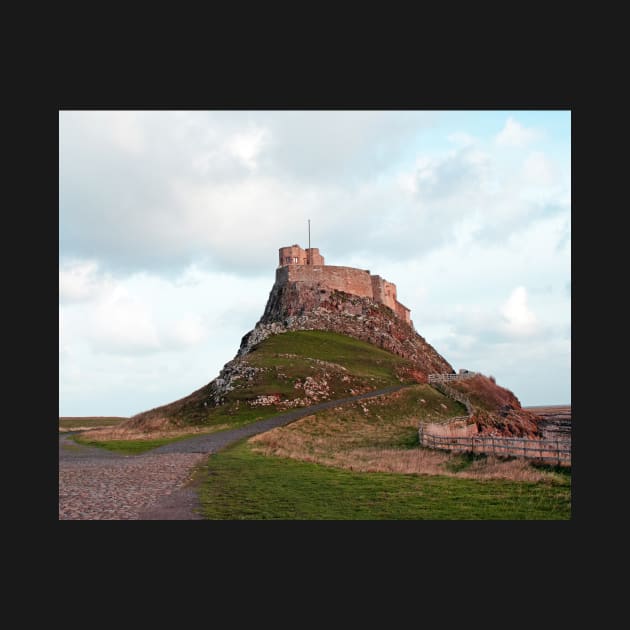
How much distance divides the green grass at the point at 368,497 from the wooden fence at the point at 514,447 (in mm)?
2325

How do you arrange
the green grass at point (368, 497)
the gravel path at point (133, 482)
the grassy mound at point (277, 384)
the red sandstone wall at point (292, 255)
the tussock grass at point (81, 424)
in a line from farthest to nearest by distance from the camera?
the red sandstone wall at point (292, 255) → the tussock grass at point (81, 424) → the grassy mound at point (277, 384) → the gravel path at point (133, 482) → the green grass at point (368, 497)

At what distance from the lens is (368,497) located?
18.2 metres

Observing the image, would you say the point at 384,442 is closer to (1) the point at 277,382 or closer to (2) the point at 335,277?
(1) the point at 277,382

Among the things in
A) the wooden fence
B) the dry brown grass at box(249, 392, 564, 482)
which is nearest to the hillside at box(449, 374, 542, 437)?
the dry brown grass at box(249, 392, 564, 482)

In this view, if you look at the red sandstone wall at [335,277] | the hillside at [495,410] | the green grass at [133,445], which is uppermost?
the red sandstone wall at [335,277]

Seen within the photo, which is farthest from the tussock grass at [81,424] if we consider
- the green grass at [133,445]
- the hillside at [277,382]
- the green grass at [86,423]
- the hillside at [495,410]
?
the hillside at [495,410]

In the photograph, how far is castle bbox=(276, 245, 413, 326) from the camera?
93.4m

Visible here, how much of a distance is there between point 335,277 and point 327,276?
4.96 ft

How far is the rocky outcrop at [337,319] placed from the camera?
276 feet

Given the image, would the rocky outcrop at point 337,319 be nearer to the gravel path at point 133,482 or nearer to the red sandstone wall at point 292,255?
the red sandstone wall at point 292,255

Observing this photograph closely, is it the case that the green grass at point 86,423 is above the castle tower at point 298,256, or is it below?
below

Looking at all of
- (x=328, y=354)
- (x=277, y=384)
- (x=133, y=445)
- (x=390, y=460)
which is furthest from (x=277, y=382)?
(x=390, y=460)

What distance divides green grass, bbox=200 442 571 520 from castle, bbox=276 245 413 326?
232ft

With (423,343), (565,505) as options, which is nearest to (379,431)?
(565,505)
